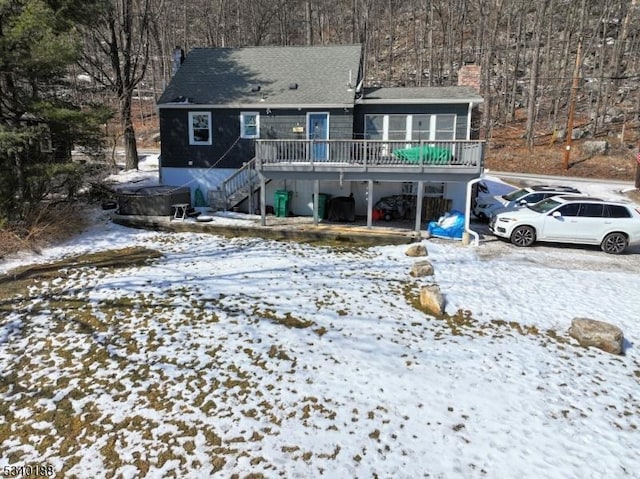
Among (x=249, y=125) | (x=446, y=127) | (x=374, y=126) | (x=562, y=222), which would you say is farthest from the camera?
(x=249, y=125)

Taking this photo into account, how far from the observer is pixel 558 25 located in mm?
50531

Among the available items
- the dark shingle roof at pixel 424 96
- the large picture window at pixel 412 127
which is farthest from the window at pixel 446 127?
the dark shingle roof at pixel 424 96

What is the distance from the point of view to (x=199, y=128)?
17.6m

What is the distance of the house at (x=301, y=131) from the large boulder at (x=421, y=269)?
3916mm

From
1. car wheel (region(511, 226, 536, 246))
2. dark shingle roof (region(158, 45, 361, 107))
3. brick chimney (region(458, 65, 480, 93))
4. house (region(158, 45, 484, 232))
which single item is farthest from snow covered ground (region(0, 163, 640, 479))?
brick chimney (region(458, 65, 480, 93))

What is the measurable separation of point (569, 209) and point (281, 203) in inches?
393

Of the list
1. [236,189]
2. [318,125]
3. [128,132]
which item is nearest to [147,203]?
[236,189]

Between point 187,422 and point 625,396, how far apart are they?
6.46 meters

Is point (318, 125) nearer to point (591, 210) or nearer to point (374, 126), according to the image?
point (374, 126)

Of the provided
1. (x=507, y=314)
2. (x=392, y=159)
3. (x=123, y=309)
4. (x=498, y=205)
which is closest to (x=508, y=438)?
(x=507, y=314)

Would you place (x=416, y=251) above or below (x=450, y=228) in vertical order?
below

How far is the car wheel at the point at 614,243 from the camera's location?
43.6 ft

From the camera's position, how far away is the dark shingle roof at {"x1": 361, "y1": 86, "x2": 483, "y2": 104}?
15.7m

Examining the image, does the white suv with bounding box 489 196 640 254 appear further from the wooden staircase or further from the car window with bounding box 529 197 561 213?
the wooden staircase
